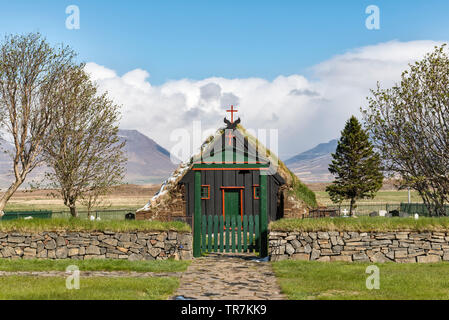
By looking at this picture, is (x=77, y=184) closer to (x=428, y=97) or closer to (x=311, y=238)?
(x=311, y=238)

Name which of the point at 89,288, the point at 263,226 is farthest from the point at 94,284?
the point at 263,226

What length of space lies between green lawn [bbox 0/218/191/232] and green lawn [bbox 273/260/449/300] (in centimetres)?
359

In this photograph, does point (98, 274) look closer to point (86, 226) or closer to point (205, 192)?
point (86, 226)

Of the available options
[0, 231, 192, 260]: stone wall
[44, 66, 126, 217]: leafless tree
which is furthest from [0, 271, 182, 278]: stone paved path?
[44, 66, 126, 217]: leafless tree

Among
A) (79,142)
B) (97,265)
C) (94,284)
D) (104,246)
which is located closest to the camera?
(94,284)

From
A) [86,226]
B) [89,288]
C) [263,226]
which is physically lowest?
[89,288]

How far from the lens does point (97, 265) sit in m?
14.2

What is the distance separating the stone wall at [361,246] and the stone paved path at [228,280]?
1.03 meters

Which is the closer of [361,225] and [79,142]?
[361,225]

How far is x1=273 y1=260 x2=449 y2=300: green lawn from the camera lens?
A: 10.4m

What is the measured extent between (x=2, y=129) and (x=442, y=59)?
61.9 ft

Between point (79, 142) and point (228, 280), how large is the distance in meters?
13.7

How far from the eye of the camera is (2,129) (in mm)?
21969

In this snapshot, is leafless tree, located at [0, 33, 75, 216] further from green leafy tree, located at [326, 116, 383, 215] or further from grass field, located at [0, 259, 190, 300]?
green leafy tree, located at [326, 116, 383, 215]
